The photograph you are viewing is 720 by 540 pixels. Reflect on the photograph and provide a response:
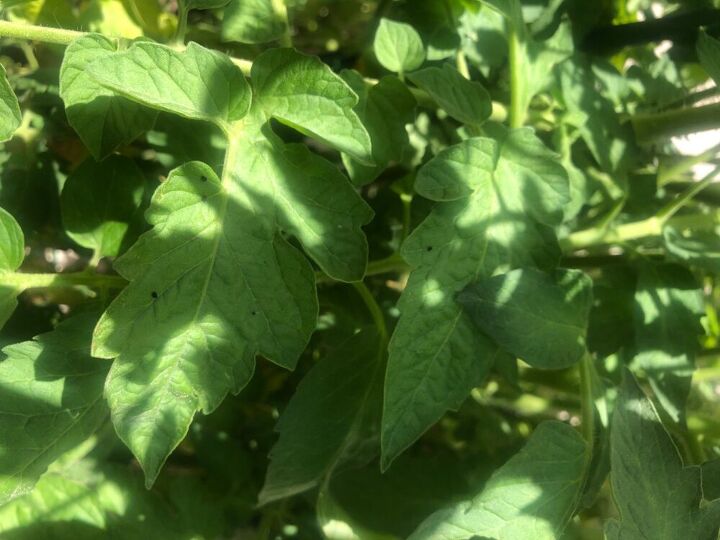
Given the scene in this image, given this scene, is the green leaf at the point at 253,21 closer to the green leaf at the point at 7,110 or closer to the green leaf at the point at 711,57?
the green leaf at the point at 7,110

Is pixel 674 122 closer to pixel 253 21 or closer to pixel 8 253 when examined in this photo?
pixel 253 21

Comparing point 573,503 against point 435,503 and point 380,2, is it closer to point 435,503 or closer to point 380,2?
point 435,503

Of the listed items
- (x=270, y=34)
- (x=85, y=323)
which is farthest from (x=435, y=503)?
(x=270, y=34)

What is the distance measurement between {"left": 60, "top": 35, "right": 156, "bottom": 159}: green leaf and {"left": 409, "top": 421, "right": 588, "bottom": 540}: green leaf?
47 centimetres

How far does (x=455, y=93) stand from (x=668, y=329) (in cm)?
37

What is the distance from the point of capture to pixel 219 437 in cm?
101

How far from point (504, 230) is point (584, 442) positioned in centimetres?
22

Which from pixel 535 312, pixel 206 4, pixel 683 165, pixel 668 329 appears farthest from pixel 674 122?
pixel 206 4

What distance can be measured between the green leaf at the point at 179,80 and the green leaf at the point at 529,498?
1.36 ft

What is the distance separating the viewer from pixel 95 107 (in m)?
0.70

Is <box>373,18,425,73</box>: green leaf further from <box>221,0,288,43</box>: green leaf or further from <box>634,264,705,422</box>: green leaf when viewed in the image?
<box>634,264,705,422</box>: green leaf

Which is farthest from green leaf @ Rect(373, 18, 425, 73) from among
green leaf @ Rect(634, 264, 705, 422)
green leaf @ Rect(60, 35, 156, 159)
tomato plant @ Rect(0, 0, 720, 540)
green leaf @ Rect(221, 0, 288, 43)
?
green leaf @ Rect(634, 264, 705, 422)

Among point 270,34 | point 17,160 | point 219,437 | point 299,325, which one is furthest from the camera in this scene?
point 219,437

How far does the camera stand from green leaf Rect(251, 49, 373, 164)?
0.66 meters
